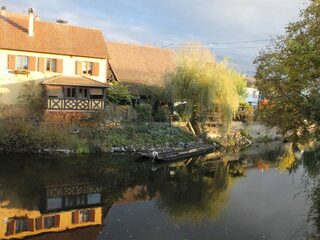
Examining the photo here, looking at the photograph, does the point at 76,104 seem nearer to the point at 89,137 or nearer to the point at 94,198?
the point at 89,137

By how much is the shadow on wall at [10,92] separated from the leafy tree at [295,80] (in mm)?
18653

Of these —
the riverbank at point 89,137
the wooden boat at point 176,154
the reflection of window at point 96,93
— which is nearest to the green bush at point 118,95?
the reflection of window at point 96,93

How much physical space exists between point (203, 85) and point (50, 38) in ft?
42.8

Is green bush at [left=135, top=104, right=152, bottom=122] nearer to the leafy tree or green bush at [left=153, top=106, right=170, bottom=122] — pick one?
green bush at [left=153, top=106, right=170, bottom=122]

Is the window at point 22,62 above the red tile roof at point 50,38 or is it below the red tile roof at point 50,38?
below

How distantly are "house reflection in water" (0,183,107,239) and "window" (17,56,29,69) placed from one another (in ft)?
45.8

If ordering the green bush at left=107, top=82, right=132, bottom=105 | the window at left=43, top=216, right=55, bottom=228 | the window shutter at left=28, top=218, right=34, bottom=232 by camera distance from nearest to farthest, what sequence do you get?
1. the window shutter at left=28, top=218, right=34, bottom=232
2. the window at left=43, top=216, right=55, bottom=228
3. the green bush at left=107, top=82, right=132, bottom=105

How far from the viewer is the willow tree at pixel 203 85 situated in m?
29.8

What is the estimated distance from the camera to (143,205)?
50.1 ft

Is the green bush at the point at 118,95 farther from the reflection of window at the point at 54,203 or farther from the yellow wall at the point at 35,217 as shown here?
the yellow wall at the point at 35,217

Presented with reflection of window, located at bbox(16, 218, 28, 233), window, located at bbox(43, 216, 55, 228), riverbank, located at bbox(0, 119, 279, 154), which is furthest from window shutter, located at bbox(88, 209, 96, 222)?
riverbank, located at bbox(0, 119, 279, 154)

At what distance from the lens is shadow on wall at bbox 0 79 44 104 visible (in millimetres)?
26766

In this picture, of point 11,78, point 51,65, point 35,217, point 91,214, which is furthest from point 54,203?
point 51,65

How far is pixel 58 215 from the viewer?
1356 centimetres
